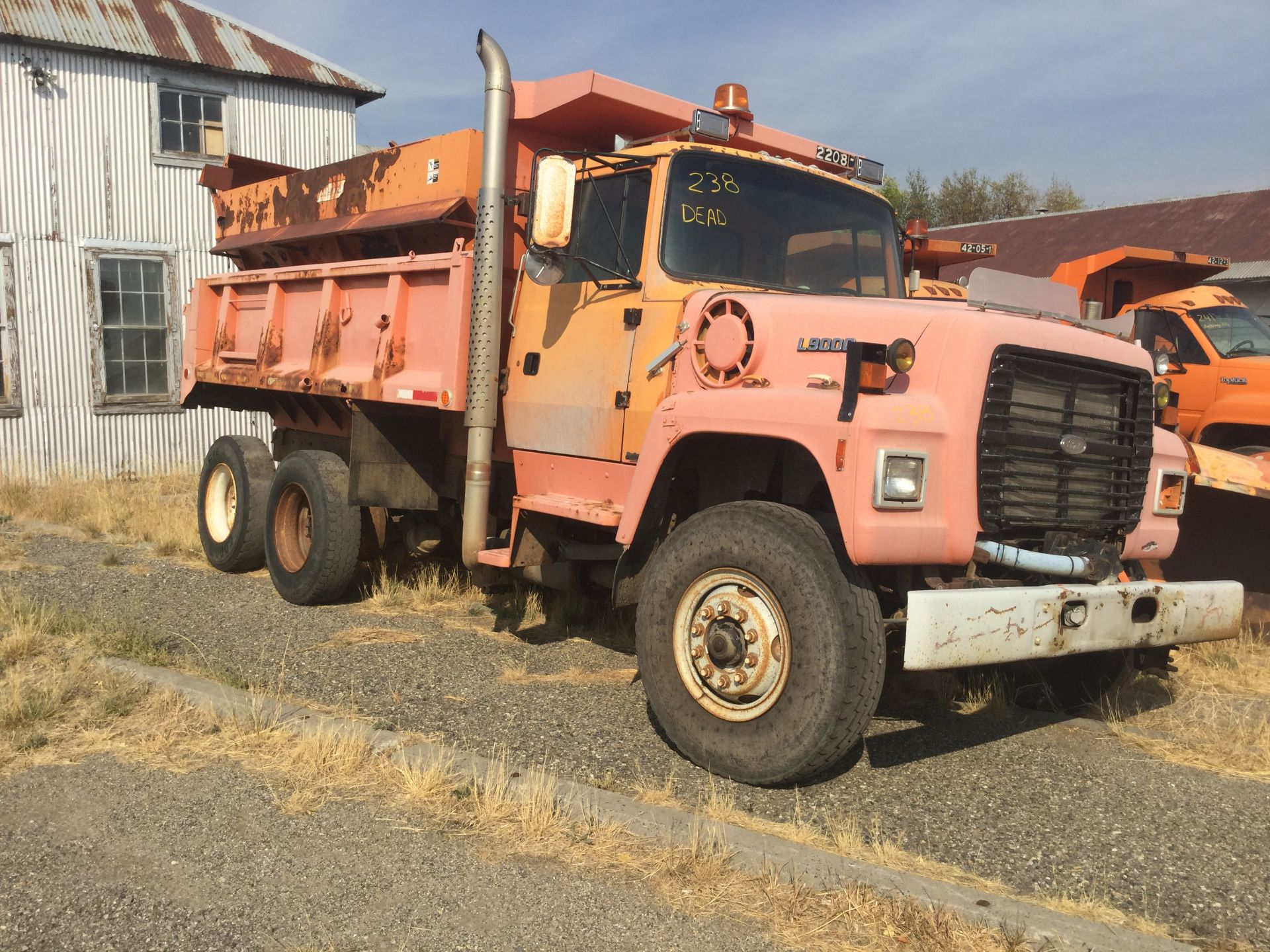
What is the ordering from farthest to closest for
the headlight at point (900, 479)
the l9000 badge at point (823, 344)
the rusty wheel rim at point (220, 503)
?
the rusty wheel rim at point (220, 503) < the l9000 badge at point (823, 344) < the headlight at point (900, 479)

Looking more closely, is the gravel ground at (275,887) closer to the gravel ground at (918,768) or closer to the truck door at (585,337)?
the gravel ground at (918,768)

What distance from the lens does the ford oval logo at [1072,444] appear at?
454cm

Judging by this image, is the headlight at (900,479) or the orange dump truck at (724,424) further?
the orange dump truck at (724,424)

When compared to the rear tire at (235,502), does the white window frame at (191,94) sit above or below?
above

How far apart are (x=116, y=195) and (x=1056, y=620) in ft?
45.7

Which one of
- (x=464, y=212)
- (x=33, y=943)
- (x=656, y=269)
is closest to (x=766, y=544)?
(x=656, y=269)

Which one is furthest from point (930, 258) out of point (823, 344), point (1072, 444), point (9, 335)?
point (9, 335)

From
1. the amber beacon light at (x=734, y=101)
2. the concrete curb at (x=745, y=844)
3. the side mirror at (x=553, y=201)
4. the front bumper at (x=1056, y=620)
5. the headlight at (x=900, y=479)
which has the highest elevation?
the amber beacon light at (x=734, y=101)

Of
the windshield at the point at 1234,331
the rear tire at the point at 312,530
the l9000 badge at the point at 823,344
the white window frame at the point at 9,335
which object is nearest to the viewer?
the l9000 badge at the point at 823,344

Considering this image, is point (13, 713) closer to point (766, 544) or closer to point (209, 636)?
point (209, 636)

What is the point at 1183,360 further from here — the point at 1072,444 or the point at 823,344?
the point at 823,344

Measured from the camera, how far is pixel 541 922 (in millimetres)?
3203

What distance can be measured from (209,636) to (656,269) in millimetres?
3542

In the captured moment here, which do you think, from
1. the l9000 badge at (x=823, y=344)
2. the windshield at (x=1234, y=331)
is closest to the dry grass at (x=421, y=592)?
the l9000 badge at (x=823, y=344)
